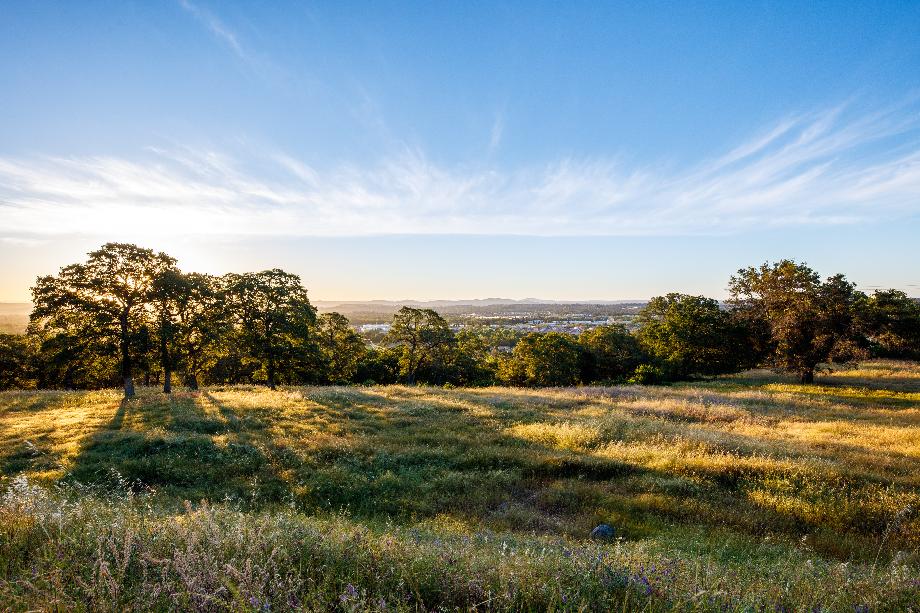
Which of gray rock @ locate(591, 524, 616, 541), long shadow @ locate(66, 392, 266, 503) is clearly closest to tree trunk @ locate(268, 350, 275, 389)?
long shadow @ locate(66, 392, 266, 503)

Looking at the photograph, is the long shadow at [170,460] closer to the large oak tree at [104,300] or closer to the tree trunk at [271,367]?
the large oak tree at [104,300]

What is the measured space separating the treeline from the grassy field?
4.77 meters

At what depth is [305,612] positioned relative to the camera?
2.87m

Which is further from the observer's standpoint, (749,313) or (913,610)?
(749,313)

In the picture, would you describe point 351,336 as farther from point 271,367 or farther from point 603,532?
point 603,532

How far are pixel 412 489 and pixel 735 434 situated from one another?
13.7m

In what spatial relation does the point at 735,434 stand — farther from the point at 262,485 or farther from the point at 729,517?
the point at 262,485

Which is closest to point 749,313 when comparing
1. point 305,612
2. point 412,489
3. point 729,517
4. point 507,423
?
point 507,423

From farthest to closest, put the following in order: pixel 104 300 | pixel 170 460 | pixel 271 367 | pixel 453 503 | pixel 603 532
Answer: pixel 271 367, pixel 104 300, pixel 170 460, pixel 453 503, pixel 603 532

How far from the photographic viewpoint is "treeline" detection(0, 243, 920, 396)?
24.6m

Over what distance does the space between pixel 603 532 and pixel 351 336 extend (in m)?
45.9

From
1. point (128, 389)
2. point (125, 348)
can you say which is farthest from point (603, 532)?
point (128, 389)

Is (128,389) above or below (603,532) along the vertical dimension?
below

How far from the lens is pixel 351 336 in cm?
5081
